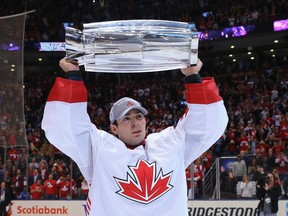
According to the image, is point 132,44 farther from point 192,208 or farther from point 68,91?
point 192,208

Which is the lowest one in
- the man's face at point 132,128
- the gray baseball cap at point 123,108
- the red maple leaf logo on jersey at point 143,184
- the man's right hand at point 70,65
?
the red maple leaf logo on jersey at point 143,184

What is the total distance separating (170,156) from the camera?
3.15 m

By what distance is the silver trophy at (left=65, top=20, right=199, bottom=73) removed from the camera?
3.02 meters

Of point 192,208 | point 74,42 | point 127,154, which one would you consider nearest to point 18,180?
point 192,208

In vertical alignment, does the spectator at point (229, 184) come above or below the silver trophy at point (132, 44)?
below

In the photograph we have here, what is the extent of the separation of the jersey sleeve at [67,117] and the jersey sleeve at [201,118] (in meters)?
0.58

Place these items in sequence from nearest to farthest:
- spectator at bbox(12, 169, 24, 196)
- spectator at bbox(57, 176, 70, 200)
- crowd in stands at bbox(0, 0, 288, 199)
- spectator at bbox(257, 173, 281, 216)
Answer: spectator at bbox(257, 173, 281, 216), crowd in stands at bbox(0, 0, 288, 199), spectator at bbox(57, 176, 70, 200), spectator at bbox(12, 169, 24, 196)

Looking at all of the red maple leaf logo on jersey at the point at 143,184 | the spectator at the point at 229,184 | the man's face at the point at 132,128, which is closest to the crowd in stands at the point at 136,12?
the spectator at the point at 229,184

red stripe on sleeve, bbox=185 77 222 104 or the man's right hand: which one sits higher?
the man's right hand

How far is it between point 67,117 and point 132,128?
40cm

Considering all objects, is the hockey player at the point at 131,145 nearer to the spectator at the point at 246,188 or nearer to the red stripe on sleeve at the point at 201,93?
the red stripe on sleeve at the point at 201,93

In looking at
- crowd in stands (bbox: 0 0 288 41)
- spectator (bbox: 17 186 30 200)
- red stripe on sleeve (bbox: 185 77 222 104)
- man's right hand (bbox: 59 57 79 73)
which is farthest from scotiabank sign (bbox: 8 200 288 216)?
crowd in stands (bbox: 0 0 288 41)

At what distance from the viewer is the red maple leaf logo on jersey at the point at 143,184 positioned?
307 cm

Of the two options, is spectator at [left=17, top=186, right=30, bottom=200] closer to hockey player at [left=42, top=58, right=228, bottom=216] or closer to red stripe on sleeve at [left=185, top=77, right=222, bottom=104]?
hockey player at [left=42, top=58, right=228, bottom=216]
